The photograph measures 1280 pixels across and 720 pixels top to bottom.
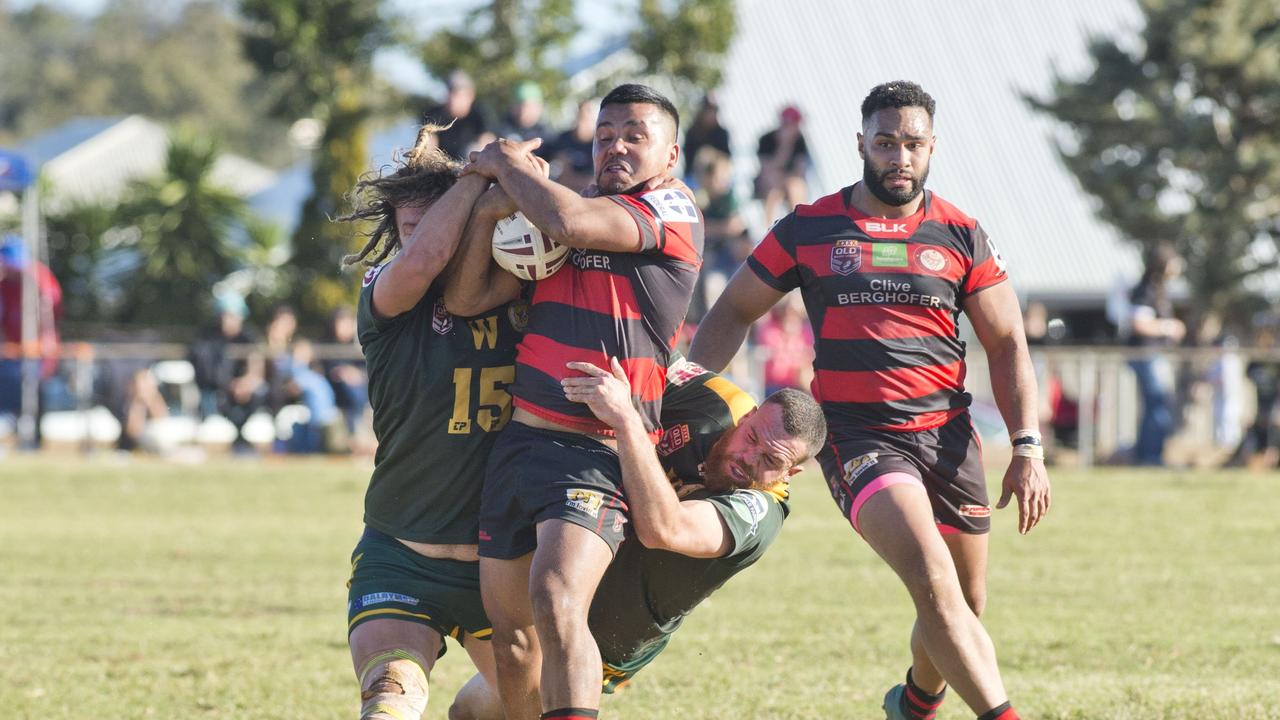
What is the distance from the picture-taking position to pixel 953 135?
36.5 meters

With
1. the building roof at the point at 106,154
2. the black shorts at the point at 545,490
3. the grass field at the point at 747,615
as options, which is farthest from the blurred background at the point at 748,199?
the building roof at the point at 106,154

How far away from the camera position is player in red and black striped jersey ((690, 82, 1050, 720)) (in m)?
5.90

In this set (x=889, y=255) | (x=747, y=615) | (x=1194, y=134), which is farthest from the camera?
(x=1194, y=134)

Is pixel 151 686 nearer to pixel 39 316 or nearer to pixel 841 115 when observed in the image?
pixel 39 316

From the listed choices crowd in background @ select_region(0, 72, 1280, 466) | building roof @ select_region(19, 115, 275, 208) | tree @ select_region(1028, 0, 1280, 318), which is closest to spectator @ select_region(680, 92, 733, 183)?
crowd in background @ select_region(0, 72, 1280, 466)

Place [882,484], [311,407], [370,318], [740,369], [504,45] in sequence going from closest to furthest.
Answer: [370,318] → [882,484] → [740,369] → [311,407] → [504,45]

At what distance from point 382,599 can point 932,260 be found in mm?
2383

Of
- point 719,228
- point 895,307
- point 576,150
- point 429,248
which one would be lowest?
point 895,307

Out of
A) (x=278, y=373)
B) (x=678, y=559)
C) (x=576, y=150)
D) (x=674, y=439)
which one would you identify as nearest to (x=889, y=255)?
(x=674, y=439)

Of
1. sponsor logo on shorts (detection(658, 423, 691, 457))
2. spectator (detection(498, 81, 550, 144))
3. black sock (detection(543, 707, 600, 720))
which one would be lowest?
black sock (detection(543, 707, 600, 720))

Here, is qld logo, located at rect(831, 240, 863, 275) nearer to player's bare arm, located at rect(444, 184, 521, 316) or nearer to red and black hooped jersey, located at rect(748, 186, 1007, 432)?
red and black hooped jersey, located at rect(748, 186, 1007, 432)

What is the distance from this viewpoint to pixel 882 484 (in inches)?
224

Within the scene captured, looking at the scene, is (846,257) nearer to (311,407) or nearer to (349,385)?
(349,385)

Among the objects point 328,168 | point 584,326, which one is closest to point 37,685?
point 584,326
